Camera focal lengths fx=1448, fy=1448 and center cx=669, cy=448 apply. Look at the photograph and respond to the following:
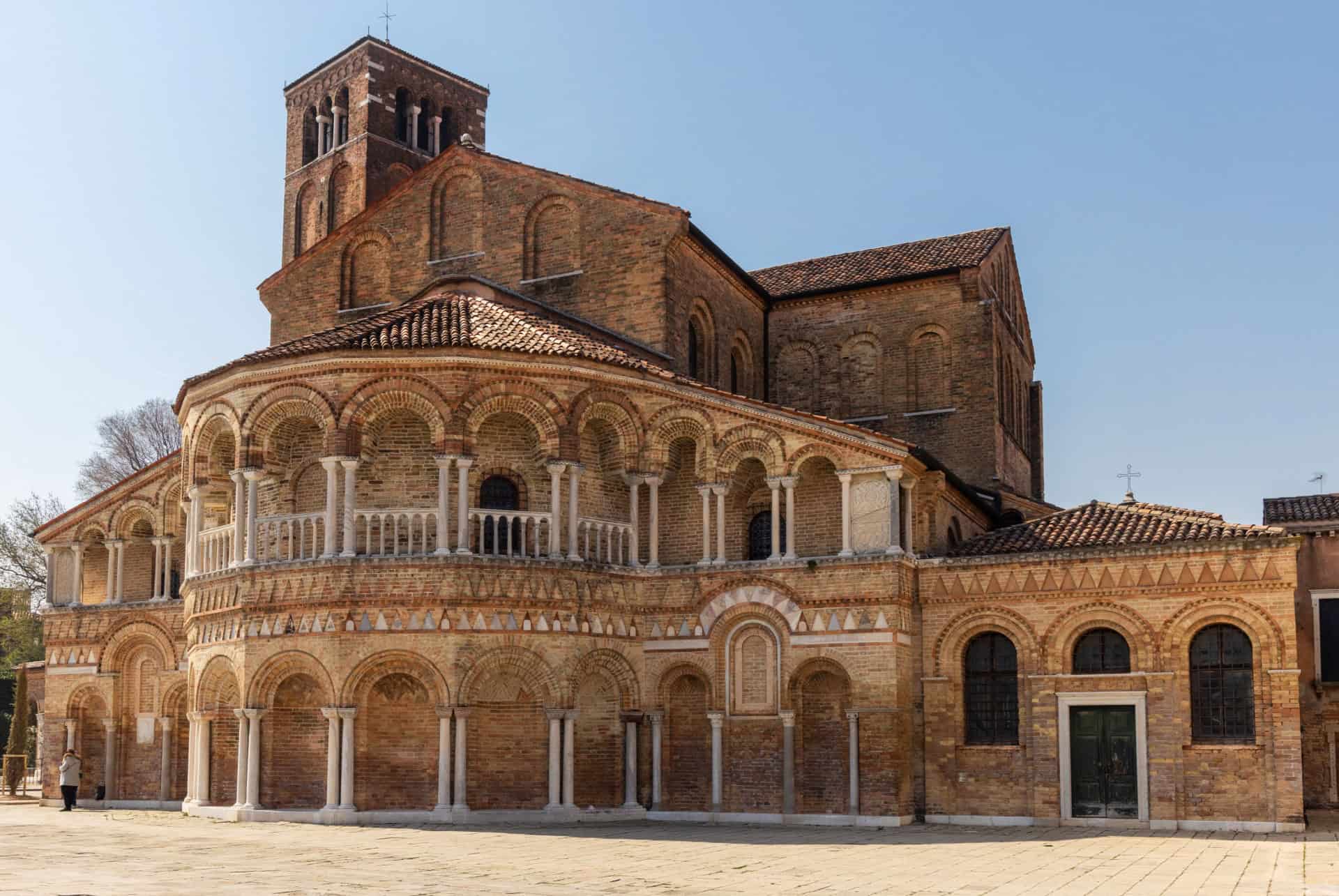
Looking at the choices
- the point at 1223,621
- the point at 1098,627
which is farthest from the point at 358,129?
the point at 1223,621

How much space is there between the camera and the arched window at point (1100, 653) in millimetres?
A: 22469

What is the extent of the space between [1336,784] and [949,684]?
8.84 m

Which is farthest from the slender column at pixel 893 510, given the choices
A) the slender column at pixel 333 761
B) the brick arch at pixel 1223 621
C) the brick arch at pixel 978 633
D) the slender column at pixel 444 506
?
the slender column at pixel 333 761

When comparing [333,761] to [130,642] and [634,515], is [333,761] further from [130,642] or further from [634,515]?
[130,642]

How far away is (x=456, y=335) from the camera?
23.0 meters

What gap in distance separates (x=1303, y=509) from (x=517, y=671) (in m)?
17.2

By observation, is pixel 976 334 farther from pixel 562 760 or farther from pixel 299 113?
pixel 299 113

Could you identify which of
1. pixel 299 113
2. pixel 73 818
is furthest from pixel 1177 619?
pixel 299 113

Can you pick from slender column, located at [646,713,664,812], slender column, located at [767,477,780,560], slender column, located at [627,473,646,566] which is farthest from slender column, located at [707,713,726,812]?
slender column, located at [627,473,646,566]

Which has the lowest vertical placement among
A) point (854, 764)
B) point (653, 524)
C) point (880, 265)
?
point (854, 764)

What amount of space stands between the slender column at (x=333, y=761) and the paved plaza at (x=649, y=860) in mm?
675

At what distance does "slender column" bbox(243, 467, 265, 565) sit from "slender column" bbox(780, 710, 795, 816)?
8764 mm

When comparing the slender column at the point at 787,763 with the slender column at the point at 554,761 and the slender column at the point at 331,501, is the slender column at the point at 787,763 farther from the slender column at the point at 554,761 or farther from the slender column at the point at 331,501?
the slender column at the point at 331,501

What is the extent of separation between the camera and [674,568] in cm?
2405
